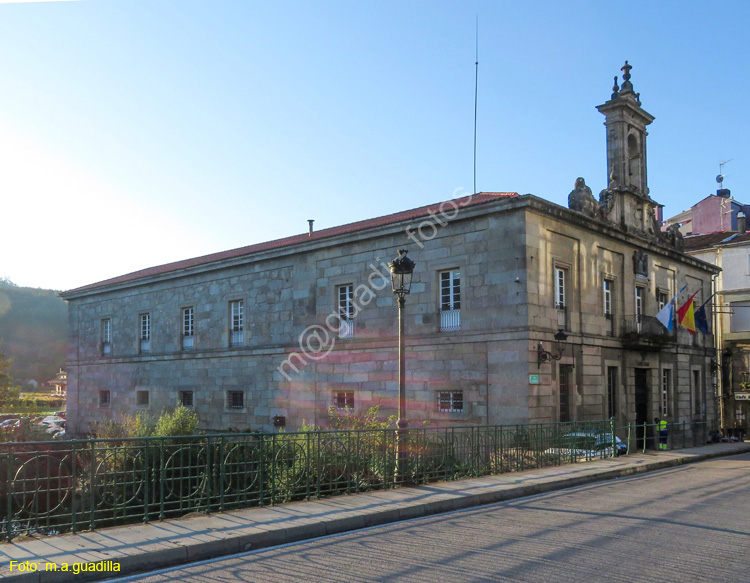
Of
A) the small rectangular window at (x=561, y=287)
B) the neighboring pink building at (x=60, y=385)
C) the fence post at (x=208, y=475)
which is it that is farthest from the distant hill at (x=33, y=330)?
the fence post at (x=208, y=475)

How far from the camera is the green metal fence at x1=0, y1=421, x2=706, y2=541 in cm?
762

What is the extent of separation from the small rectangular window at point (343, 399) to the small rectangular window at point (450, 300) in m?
4.69

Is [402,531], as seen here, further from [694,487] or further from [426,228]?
[426,228]

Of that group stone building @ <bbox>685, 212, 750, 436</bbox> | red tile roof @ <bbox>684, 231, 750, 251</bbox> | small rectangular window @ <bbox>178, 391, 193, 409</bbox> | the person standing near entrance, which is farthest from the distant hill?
the person standing near entrance

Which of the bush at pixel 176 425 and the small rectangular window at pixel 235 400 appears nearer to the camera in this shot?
the bush at pixel 176 425

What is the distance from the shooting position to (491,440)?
44.0 feet

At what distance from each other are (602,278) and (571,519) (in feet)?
51.8

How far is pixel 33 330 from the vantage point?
331 ft

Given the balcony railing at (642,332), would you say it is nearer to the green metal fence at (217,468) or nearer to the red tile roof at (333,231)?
the red tile roof at (333,231)

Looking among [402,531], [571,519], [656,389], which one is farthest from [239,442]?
[656,389]

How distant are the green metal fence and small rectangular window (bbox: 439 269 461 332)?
6.83 m

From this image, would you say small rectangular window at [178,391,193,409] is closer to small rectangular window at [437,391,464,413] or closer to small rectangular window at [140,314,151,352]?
small rectangular window at [140,314,151,352]

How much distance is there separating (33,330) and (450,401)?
96522 millimetres

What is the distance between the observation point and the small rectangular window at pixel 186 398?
29.9 metres
